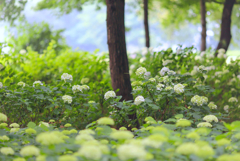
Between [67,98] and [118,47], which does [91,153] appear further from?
[118,47]

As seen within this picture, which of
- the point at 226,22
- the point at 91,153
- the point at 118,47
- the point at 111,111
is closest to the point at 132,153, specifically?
the point at 91,153

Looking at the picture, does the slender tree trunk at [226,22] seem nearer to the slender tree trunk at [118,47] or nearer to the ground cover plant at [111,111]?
the ground cover plant at [111,111]

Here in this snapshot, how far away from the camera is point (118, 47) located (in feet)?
9.90

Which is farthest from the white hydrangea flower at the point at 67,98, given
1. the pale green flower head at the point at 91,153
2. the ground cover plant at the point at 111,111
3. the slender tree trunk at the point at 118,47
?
the pale green flower head at the point at 91,153

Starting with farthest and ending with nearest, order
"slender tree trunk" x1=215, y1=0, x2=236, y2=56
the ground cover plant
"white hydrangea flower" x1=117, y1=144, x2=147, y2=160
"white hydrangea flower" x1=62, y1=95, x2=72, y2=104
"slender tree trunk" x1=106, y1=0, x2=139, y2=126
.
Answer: "slender tree trunk" x1=215, y1=0, x2=236, y2=56, "slender tree trunk" x1=106, y1=0, x2=139, y2=126, "white hydrangea flower" x1=62, y1=95, x2=72, y2=104, the ground cover plant, "white hydrangea flower" x1=117, y1=144, x2=147, y2=160

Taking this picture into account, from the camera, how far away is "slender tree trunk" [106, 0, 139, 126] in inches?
118

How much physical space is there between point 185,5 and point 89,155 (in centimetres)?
744

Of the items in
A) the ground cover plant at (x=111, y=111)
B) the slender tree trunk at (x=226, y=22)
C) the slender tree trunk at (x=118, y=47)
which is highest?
the slender tree trunk at (x=226, y=22)

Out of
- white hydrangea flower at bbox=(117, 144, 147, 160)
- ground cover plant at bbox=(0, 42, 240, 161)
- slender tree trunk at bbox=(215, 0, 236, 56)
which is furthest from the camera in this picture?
slender tree trunk at bbox=(215, 0, 236, 56)

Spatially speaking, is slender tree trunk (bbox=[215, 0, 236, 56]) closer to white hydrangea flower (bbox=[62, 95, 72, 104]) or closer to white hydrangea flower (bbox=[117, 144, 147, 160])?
white hydrangea flower (bbox=[62, 95, 72, 104])

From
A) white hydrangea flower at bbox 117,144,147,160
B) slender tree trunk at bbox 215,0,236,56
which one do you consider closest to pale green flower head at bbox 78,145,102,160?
white hydrangea flower at bbox 117,144,147,160

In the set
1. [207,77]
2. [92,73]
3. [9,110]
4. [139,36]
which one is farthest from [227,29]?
[139,36]

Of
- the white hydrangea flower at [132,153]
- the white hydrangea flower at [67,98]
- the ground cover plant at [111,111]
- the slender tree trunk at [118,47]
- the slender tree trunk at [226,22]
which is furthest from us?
the slender tree trunk at [226,22]

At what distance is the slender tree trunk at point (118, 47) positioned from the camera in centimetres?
300
